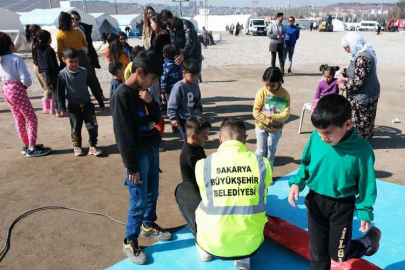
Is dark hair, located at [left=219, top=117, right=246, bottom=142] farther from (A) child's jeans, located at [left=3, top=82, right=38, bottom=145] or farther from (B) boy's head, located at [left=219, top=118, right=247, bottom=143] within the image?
(A) child's jeans, located at [left=3, top=82, right=38, bottom=145]

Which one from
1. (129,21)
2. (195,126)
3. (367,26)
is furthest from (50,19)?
(367,26)

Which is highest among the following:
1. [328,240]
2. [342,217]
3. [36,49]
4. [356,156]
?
[36,49]

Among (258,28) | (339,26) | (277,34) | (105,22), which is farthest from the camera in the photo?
(339,26)

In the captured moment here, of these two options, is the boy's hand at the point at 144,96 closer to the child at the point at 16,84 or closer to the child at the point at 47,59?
the child at the point at 16,84

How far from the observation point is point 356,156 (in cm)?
229

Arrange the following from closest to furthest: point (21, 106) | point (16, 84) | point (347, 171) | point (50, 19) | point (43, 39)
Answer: point (347, 171) < point (16, 84) < point (21, 106) < point (43, 39) < point (50, 19)

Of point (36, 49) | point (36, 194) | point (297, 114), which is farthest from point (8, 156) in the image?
point (297, 114)

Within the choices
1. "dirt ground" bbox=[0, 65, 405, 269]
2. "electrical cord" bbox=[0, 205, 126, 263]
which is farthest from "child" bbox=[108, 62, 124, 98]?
"electrical cord" bbox=[0, 205, 126, 263]

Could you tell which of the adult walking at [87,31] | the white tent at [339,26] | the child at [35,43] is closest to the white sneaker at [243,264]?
the adult walking at [87,31]

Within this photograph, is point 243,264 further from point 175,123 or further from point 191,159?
point 175,123

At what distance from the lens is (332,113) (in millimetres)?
2182

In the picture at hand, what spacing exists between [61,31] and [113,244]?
5.51 m

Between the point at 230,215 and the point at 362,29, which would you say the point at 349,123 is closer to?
the point at 230,215

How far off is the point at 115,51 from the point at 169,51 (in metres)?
1.49
